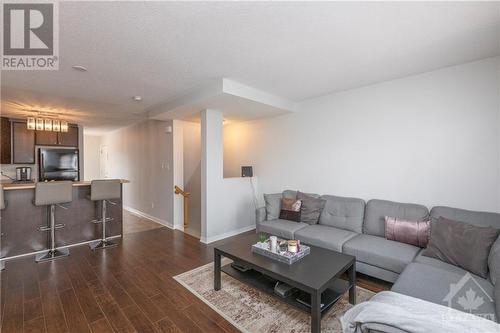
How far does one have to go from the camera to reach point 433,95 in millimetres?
2729

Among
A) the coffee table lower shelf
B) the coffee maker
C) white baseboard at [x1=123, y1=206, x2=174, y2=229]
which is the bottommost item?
white baseboard at [x1=123, y1=206, x2=174, y2=229]

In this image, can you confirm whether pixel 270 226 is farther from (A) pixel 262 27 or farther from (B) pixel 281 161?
(A) pixel 262 27

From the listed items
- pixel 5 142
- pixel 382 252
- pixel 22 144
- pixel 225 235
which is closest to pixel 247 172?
pixel 225 235

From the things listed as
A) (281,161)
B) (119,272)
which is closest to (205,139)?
(281,161)

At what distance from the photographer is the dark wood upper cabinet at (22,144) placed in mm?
5020

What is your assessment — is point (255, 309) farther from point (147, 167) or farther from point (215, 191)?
point (147, 167)

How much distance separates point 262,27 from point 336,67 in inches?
47.6

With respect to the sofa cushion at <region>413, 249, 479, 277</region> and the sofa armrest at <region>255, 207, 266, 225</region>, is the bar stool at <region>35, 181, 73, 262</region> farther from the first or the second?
the sofa cushion at <region>413, 249, 479, 277</region>

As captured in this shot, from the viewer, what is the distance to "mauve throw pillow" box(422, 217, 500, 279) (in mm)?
1874

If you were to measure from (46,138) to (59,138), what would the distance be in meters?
0.25

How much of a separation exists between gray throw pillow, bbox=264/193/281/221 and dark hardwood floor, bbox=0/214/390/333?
3.50 feet

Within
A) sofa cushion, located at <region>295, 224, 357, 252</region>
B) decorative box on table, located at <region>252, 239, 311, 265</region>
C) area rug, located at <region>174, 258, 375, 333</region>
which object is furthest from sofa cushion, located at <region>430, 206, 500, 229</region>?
decorative box on table, located at <region>252, 239, 311, 265</region>

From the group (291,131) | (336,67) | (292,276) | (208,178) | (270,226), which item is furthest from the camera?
(291,131)

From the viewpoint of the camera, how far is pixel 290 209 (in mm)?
3553
